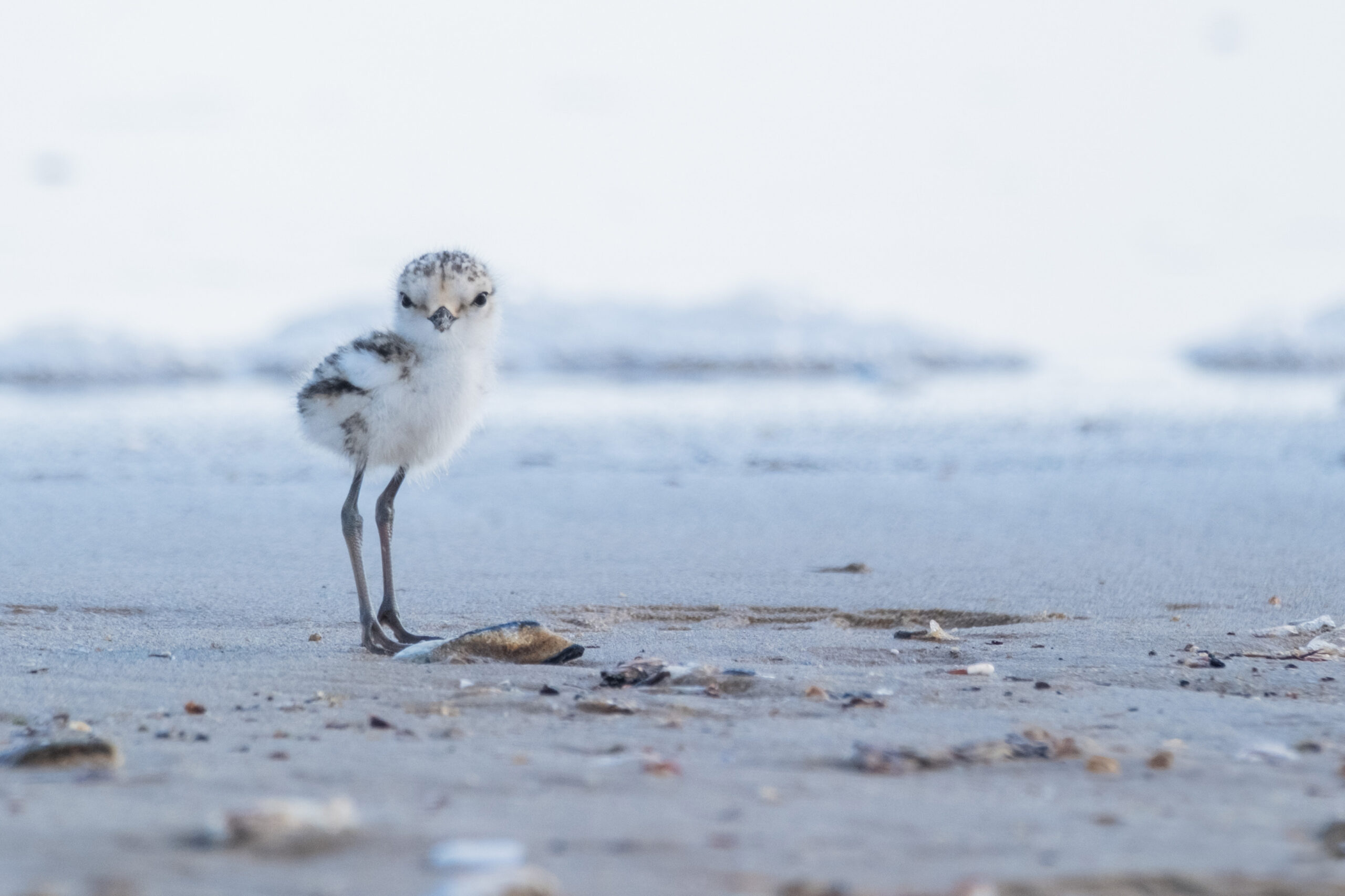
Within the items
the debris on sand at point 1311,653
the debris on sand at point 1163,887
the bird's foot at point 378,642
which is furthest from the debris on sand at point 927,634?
the debris on sand at point 1163,887

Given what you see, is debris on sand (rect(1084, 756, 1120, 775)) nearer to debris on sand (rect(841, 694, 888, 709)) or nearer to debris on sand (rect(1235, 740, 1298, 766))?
debris on sand (rect(1235, 740, 1298, 766))

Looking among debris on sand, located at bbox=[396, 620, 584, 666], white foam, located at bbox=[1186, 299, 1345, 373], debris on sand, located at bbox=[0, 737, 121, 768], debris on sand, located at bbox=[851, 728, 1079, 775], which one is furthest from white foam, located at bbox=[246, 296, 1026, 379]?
debris on sand, located at bbox=[0, 737, 121, 768]

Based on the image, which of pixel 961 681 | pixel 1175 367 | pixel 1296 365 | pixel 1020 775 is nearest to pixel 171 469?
pixel 961 681

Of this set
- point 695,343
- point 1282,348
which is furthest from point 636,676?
point 1282,348

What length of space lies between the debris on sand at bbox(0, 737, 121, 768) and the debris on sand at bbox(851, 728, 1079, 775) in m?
1.27

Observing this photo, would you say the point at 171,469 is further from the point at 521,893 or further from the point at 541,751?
the point at 521,893

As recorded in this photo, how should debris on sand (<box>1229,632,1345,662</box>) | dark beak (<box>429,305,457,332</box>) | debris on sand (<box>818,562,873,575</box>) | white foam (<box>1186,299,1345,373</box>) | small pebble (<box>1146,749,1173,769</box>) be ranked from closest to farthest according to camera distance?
small pebble (<box>1146,749,1173,769</box>) → debris on sand (<box>1229,632,1345,662</box>) → dark beak (<box>429,305,457,332</box>) → debris on sand (<box>818,562,873,575</box>) → white foam (<box>1186,299,1345,373</box>)

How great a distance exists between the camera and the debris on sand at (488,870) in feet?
5.35

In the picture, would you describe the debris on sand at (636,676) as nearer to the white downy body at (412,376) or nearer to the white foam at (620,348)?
the white downy body at (412,376)

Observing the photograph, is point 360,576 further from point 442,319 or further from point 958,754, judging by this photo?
point 958,754

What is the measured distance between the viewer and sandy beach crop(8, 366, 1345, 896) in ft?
6.28

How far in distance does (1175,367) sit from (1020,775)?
719 inches

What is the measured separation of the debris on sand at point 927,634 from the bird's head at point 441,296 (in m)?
1.52

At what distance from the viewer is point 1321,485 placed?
285 inches
